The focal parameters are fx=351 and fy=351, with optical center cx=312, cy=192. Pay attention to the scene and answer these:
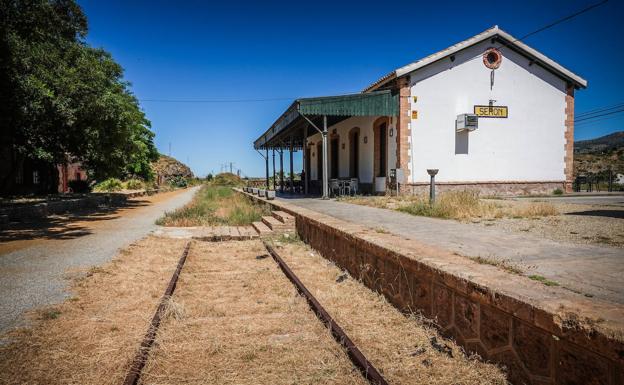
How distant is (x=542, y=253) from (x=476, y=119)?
468 inches

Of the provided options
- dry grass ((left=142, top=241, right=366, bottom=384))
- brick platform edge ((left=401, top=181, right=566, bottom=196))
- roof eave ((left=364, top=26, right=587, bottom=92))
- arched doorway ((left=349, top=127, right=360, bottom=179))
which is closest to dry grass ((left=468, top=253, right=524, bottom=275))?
dry grass ((left=142, top=241, right=366, bottom=384))

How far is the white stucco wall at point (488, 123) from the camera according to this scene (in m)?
14.6

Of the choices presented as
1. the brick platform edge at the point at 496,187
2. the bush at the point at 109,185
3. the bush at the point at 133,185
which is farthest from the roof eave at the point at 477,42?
the bush at the point at 133,185

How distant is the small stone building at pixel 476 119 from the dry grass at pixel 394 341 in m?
10.2

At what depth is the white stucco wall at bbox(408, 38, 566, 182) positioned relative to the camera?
48.0 ft

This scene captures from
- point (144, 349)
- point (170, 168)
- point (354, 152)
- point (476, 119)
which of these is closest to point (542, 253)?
point (144, 349)

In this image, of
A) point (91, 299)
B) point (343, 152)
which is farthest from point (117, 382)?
point (343, 152)

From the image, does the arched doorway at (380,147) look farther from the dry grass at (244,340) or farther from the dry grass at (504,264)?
the dry grass at (504,264)

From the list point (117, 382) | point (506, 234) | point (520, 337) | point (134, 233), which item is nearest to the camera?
point (520, 337)

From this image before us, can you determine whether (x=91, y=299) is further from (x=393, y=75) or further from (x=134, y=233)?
(x=393, y=75)

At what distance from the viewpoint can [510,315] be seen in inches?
83.4

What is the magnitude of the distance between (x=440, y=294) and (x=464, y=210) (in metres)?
5.25

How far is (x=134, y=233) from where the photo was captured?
8.80m

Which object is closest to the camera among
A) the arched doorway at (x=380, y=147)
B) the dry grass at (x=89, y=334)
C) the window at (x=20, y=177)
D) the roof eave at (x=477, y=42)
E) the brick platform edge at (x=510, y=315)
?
the brick platform edge at (x=510, y=315)
